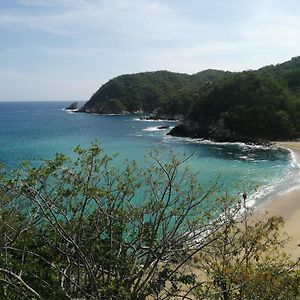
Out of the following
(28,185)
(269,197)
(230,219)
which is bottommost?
(269,197)

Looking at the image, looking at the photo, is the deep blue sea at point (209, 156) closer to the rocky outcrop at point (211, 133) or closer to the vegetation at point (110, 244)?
the rocky outcrop at point (211, 133)

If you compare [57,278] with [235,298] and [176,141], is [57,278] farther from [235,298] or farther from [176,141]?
[176,141]

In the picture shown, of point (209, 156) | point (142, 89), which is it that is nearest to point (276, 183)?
point (209, 156)

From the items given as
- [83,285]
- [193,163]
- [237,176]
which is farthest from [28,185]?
[193,163]

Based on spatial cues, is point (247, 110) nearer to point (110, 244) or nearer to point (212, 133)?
point (212, 133)

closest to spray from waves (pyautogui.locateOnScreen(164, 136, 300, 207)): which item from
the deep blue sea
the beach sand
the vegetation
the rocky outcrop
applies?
the deep blue sea

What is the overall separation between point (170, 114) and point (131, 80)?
6020 cm

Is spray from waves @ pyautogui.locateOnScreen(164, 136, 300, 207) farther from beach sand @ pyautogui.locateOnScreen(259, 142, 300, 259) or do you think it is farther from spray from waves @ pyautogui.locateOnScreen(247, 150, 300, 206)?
beach sand @ pyautogui.locateOnScreen(259, 142, 300, 259)

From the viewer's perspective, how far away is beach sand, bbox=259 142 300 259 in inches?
826

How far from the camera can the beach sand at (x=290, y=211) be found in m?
21.0

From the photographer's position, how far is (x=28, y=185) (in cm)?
718

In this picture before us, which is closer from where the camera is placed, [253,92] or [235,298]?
[235,298]

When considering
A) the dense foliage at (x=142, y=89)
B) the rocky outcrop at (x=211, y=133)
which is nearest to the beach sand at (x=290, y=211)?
the rocky outcrop at (x=211, y=133)

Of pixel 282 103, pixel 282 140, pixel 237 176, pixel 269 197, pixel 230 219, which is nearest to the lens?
pixel 230 219
